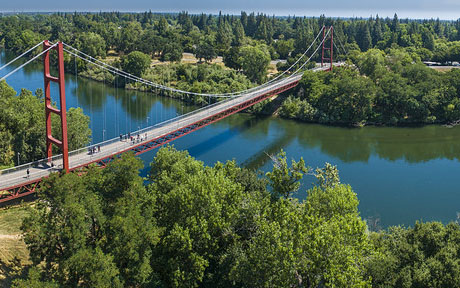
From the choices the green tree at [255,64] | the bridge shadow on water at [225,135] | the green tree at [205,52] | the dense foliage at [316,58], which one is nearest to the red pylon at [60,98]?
the bridge shadow on water at [225,135]

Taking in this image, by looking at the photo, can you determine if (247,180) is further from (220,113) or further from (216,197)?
(220,113)

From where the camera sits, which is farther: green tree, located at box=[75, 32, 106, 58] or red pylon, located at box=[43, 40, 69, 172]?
green tree, located at box=[75, 32, 106, 58]

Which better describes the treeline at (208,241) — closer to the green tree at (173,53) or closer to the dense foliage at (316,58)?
the dense foliage at (316,58)

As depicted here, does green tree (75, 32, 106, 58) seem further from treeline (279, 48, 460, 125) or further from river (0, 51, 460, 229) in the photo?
treeline (279, 48, 460, 125)

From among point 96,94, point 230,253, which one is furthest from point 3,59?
point 230,253

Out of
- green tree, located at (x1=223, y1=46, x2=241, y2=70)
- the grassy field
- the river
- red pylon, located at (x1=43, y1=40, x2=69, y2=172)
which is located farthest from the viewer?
green tree, located at (x1=223, y1=46, x2=241, y2=70)

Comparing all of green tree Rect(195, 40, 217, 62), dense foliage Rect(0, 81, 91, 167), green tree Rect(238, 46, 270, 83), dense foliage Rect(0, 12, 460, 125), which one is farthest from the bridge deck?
Result: green tree Rect(195, 40, 217, 62)

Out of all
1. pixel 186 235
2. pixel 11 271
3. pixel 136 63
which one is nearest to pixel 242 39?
pixel 136 63

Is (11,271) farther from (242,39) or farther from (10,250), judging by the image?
(242,39)
